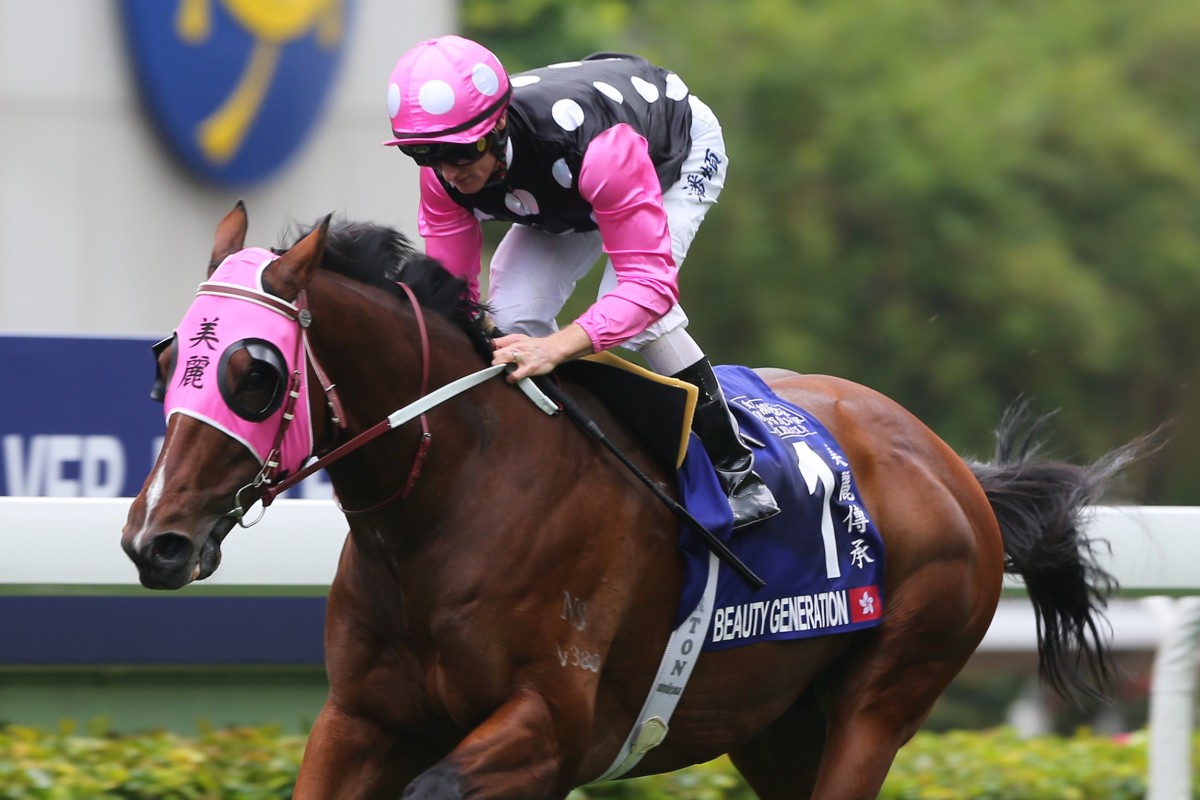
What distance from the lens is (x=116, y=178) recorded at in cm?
830

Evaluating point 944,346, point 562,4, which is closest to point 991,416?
point 944,346

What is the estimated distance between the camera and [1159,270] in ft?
58.0

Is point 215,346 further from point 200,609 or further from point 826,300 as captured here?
point 826,300

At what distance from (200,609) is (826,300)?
40.4 feet

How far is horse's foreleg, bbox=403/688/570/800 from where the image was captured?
A: 326cm

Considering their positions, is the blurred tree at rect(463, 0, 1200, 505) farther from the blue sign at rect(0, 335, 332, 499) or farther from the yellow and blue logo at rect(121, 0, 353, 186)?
the blue sign at rect(0, 335, 332, 499)

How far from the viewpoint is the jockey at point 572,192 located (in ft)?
11.2

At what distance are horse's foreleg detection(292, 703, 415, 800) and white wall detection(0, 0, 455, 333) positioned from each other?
4.79m

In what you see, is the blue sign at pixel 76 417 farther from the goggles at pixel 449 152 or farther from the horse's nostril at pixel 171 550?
the horse's nostril at pixel 171 550

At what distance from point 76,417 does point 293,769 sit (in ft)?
4.40

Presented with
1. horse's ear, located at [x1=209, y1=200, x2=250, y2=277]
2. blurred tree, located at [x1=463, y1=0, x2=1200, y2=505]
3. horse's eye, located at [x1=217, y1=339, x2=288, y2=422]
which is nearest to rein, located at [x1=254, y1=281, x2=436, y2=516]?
horse's eye, located at [x1=217, y1=339, x2=288, y2=422]

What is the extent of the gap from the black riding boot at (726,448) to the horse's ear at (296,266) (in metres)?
0.95

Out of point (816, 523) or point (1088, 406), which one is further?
point (1088, 406)

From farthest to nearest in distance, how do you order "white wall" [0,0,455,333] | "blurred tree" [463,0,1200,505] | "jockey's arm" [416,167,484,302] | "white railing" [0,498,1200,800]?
"blurred tree" [463,0,1200,505] → "white wall" [0,0,455,333] → "white railing" [0,498,1200,800] → "jockey's arm" [416,167,484,302]
